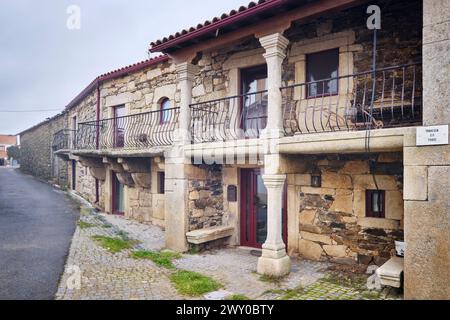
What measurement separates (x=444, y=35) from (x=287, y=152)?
2586 millimetres

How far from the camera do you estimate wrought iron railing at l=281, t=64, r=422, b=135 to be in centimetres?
534

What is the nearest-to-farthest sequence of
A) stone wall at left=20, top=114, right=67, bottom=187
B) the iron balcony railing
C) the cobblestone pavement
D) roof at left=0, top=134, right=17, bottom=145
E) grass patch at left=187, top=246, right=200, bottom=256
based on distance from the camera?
the cobblestone pavement
grass patch at left=187, top=246, right=200, bottom=256
the iron balcony railing
stone wall at left=20, top=114, right=67, bottom=187
roof at left=0, top=134, right=17, bottom=145

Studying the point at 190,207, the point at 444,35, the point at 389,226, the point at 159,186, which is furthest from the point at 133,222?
the point at 444,35

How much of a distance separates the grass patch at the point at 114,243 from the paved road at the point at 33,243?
0.68 metres

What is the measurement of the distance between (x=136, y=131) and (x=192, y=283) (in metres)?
6.16

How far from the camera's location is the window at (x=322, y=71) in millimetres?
6172

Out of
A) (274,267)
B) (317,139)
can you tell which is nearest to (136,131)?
(274,267)

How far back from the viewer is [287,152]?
5484mm

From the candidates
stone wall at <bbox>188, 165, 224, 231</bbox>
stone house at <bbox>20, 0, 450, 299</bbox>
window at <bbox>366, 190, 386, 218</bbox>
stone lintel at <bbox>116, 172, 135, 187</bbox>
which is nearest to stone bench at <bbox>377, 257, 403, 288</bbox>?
stone house at <bbox>20, 0, 450, 299</bbox>

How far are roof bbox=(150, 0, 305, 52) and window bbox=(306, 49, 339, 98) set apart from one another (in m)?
1.45

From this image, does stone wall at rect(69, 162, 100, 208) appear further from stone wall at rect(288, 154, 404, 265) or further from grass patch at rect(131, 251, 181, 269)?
stone wall at rect(288, 154, 404, 265)

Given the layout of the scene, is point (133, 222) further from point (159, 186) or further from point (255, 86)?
point (255, 86)

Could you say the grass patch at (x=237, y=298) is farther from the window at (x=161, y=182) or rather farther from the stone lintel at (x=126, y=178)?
the stone lintel at (x=126, y=178)

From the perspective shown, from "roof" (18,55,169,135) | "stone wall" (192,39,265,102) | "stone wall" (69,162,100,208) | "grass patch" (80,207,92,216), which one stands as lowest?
"grass patch" (80,207,92,216)
